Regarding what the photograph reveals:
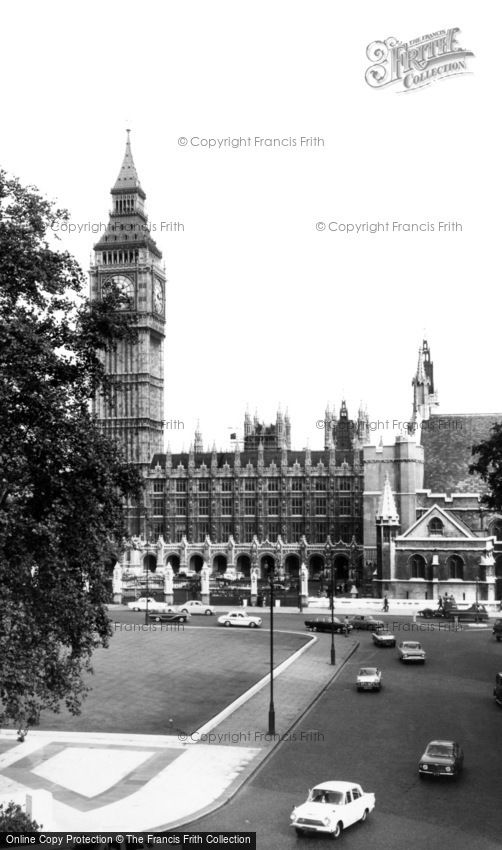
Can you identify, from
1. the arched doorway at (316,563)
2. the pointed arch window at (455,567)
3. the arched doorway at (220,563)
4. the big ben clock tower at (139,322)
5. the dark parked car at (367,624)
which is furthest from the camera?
the big ben clock tower at (139,322)

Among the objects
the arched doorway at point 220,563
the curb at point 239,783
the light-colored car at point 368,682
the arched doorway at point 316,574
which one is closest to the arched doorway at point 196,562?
the arched doorway at point 220,563

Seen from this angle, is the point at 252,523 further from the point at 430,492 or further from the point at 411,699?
the point at 411,699

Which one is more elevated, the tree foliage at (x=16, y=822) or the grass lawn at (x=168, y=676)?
the tree foliage at (x=16, y=822)

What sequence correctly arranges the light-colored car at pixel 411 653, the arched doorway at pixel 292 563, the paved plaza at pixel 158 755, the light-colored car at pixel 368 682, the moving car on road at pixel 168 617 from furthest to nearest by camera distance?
the arched doorway at pixel 292 563
the moving car on road at pixel 168 617
the light-colored car at pixel 411 653
the light-colored car at pixel 368 682
the paved plaza at pixel 158 755

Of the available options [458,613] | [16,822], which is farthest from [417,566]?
[16,822]

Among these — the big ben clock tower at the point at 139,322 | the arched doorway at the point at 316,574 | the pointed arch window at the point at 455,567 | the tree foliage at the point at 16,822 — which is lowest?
the arched doorway at the point at 316,574

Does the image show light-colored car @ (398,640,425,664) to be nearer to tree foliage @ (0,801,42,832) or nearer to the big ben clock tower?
tree foliage @ (0,801,42,832)

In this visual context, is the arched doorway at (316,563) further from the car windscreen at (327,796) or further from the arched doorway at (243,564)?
the car windscreen at (327,796)

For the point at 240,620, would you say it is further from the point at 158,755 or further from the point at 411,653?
the point at 158,755
